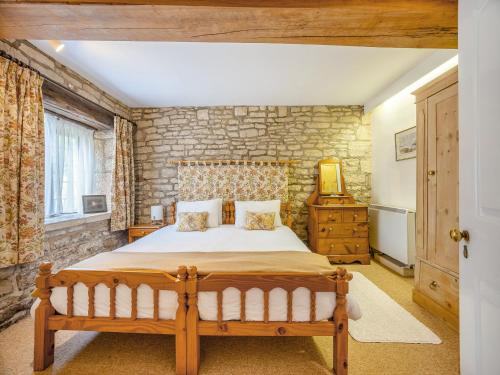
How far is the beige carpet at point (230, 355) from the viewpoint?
5.25 ft

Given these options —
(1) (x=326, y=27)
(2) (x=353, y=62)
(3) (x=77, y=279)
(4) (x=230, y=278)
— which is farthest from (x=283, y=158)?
(3) (x=77, y=279)

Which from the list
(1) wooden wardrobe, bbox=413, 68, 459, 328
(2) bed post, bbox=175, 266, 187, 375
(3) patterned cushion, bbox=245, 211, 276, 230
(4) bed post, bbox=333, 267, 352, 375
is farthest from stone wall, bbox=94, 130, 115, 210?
(1) wooden wardrobe, bbox=413, 68, 459, 328

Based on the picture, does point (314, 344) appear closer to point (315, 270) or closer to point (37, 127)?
point (315, 270)

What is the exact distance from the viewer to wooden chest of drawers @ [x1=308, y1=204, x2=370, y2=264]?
3654mm

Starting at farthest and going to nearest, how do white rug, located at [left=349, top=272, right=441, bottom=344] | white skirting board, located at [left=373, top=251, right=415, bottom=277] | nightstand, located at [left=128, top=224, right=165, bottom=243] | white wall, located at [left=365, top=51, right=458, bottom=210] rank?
nightstand, located at [left=128, top=224, right=165, bottom=243], white skirting board, located at [left=373, top=251, right=415, bottom=277], white wall, located at [left=365, top=51, right=458, bottom=210], white rug, located at [left=349, top=272, right=441, bottom=344]

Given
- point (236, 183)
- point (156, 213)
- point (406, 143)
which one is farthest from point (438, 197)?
point (156, 213)

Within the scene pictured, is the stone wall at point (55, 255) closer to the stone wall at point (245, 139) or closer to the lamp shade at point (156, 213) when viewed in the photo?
the lamp shade at point (156, 213)

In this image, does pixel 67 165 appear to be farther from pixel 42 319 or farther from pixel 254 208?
pixel 254 208

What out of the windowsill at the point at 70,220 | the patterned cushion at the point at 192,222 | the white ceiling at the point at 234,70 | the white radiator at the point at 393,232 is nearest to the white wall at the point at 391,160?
the white radiator at the point at 393,232

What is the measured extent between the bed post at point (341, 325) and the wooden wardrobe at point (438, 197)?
1.11 m

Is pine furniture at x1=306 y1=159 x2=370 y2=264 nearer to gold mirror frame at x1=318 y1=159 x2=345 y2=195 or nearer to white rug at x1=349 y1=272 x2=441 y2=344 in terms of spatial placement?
gold mirror frame at x1=318 y1=159 x2=345 y2=195

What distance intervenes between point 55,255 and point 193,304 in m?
2.02

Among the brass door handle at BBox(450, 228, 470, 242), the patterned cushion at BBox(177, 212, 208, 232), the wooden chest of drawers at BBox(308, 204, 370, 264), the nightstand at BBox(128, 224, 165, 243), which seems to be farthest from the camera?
the nightstand at BBox(128, 224, 165, 243)

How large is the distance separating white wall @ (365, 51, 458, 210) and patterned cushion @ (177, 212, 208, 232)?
2682mm
